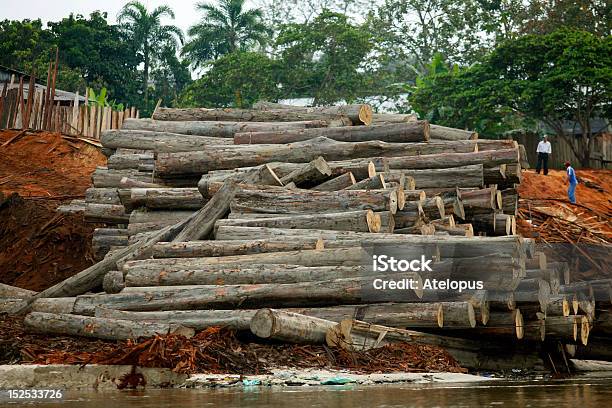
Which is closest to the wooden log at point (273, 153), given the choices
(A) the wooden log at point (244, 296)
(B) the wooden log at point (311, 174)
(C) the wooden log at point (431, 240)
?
(B) the wooden log at point (311, 174)

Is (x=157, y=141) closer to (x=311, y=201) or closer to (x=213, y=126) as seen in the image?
(x=213, y=126)

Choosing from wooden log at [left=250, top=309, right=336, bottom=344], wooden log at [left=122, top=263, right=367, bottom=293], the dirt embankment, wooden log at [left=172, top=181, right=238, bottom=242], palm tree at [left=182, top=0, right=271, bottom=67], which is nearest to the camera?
wooden log at [left=250, top=309, right=336, bottom=344]

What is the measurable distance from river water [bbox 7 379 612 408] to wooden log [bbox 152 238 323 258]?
3.11 meters

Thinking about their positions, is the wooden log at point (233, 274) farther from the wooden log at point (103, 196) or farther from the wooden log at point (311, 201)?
the wooden log at point (103, 196)

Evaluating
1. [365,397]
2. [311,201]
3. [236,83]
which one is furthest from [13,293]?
[236,83]

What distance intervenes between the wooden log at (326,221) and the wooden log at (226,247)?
2.08 feet

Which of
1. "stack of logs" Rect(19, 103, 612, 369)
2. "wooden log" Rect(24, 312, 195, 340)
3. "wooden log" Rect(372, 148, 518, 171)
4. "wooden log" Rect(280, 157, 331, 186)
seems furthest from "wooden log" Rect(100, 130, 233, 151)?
"wooden log" Rect(24, 312, 195, 340)

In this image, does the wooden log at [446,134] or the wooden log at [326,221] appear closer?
the wooden log at [326,221]

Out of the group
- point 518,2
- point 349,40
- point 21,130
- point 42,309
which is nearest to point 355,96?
point 349,40

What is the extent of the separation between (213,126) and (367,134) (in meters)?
3.05

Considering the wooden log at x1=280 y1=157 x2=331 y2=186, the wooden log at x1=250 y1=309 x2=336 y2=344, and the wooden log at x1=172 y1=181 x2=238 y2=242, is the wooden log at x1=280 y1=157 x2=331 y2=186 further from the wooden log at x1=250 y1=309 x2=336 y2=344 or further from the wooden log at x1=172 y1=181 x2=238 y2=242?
the wooden log at x1=250 y1=309 x2=336 y2=344

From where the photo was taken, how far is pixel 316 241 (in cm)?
1233

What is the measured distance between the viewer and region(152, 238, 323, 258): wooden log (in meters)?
12.4

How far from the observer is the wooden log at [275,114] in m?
17.2
